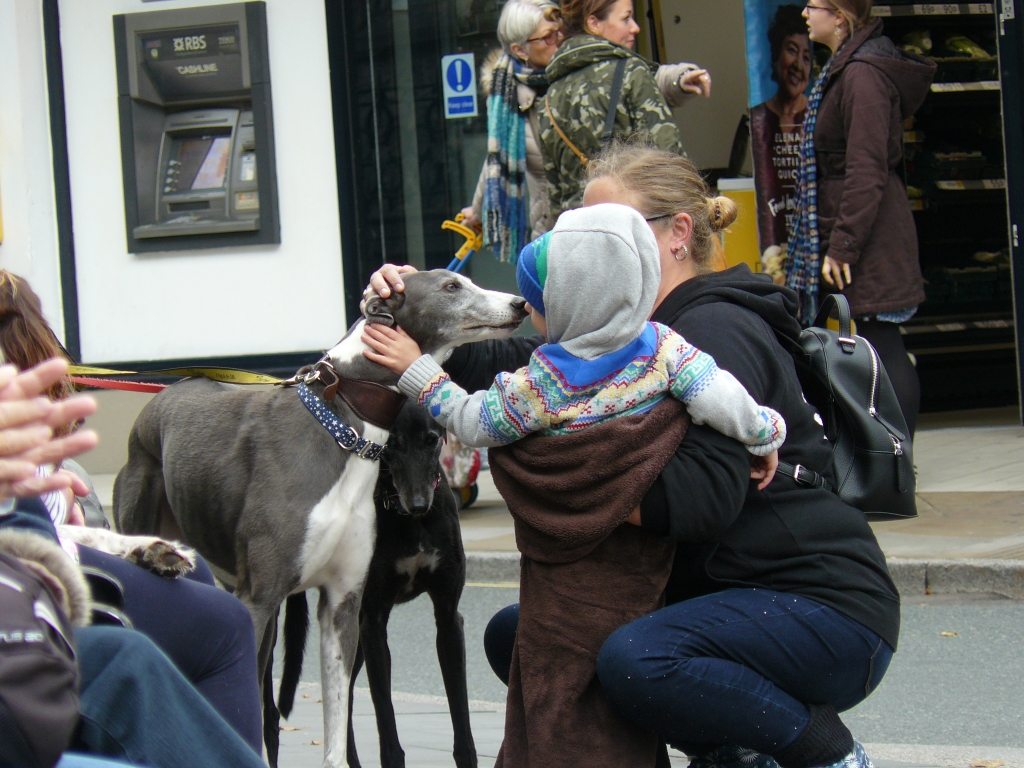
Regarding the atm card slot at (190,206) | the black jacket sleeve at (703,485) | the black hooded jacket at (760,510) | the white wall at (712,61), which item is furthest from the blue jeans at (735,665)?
the white wall at (712,61)

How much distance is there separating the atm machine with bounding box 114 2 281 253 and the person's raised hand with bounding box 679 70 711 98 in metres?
3.98

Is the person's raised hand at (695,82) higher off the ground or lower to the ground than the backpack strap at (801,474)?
higher

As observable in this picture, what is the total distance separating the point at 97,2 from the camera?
893 cm

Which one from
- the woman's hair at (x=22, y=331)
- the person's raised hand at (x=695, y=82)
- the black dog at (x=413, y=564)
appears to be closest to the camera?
the woman's hair at (x=22, y=331)

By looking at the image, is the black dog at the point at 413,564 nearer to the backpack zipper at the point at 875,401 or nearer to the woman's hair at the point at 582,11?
the backpack zipper at the point at 875,401

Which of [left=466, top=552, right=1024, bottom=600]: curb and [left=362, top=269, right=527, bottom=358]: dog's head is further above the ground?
[left=362, top=269, right=527, bottom=358]: dog's head

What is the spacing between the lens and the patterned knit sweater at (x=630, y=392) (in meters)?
2.38

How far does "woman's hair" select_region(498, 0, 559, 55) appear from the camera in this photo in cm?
580

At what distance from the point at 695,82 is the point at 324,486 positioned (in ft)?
10.5

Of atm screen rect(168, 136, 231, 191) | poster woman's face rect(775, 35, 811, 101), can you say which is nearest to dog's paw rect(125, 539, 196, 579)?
poster woman's face rect(775, 35, 811, 101)

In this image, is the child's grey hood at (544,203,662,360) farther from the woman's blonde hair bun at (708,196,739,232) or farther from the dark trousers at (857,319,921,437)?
the dark trousers at (857,319,921,437)

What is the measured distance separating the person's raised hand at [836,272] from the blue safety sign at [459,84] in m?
3.48

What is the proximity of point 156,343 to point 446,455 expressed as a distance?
337cm

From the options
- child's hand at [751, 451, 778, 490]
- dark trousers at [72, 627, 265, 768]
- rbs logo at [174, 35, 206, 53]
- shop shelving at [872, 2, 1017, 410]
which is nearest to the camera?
dark trousers at [72, 627, 265, 768]
